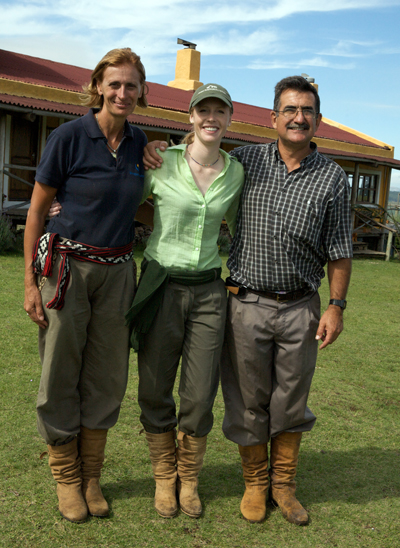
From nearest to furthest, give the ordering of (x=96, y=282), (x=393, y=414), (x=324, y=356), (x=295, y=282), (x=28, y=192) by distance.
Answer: (x=96, y=282) < (x=295, y=282) < (x=393, y=414) < (x=324, y=356) < (x=28, y=192)

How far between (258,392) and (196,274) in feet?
2.27

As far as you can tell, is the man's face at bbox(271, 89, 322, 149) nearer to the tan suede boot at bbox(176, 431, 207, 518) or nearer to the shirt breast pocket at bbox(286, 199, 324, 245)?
the shirt breast pocket at bbox(286, 199, 324, 245)

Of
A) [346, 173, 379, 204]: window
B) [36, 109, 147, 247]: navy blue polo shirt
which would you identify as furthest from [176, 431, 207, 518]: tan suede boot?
[346, 173, 379, 204]: window

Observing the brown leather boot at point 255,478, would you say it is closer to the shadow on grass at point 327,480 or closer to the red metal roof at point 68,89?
the shadow on grass at point 327,480

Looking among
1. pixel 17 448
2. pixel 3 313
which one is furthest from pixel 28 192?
pixel 17 448

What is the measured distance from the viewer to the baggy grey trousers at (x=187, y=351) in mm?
2729

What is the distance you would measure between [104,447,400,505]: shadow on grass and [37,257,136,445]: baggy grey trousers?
1.58ft

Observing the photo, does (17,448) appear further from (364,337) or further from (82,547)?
(364,337)

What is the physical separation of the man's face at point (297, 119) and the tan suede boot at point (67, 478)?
179 centimetres

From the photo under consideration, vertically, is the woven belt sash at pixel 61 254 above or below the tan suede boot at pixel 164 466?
above

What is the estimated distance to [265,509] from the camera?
9.36 ft

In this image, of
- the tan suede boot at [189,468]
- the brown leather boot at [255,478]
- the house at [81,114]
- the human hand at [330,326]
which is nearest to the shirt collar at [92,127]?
the human hand at [330,326]

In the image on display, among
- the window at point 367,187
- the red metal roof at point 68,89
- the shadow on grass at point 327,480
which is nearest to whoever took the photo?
the shadow on grass at point 327,480

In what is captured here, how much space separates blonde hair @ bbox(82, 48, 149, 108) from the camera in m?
2.60
